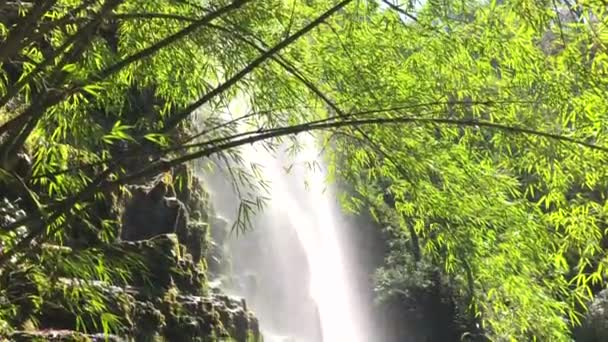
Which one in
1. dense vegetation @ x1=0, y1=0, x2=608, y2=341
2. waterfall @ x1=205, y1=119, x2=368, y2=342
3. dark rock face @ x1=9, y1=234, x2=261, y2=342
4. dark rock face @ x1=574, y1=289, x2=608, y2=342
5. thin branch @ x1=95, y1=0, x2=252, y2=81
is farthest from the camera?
waterfall @ x1=205, y1=119, x2=368, y2=342

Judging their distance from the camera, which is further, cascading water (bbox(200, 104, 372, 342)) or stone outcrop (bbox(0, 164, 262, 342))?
cascading water (bbox(200, 104, 372, 342))

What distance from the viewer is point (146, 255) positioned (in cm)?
491

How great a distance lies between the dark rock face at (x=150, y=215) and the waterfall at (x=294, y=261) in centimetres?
258

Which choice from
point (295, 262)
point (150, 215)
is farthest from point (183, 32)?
point (295, 262)

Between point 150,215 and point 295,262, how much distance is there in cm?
435

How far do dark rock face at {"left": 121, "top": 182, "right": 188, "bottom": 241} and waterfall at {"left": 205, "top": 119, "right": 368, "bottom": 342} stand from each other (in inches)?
101

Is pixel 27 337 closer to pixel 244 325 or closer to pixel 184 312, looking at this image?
pixel 184 312

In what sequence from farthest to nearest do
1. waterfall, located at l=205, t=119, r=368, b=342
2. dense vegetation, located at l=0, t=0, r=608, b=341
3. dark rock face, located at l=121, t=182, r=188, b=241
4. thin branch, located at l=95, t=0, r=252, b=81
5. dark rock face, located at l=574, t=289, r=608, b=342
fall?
waterfall, located at l=205, t=119, r=368, b=342 → dark rock face, located at l=574, t=289, r=608, b=342 → dark rock face, located at l=121, t=182, r=188, b=241 → dense vegetation, located at l=0, t=0, r=608, b=341 → thin branch, located at l=95, t=0, r=252, b=81

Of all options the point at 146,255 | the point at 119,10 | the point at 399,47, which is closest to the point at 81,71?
the point at 119,10

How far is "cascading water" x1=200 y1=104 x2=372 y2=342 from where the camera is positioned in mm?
9311

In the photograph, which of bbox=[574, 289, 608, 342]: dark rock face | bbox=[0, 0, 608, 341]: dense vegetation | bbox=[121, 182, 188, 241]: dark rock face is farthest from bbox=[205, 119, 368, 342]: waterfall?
bbox=[0, 0, 608, 341]: dense vegetation

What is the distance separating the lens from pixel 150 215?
6.10 meters

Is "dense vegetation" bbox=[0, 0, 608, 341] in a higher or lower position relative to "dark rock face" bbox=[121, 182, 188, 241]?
lower

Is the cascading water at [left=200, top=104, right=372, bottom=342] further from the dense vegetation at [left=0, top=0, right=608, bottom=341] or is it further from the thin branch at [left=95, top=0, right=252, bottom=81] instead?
the thin branch at [left=95, top=0, right=252, bottom=81]
